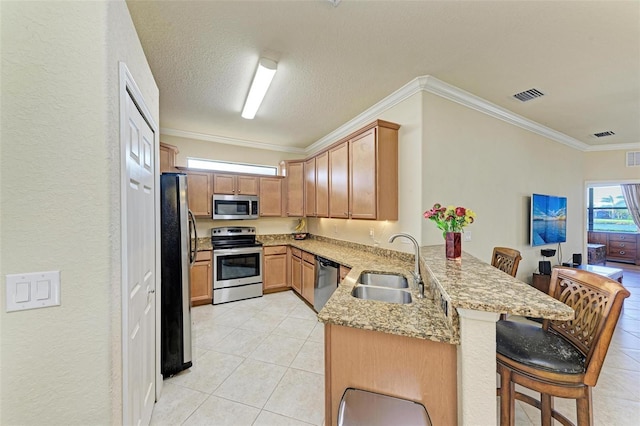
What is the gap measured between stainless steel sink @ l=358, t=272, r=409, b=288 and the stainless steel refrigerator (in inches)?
64.1

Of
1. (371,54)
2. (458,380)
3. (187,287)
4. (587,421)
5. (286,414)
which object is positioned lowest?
(286,414)

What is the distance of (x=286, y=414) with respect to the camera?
174 cm

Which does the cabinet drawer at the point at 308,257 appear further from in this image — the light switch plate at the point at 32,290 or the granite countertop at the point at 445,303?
the light switch plate at the point at 32,290

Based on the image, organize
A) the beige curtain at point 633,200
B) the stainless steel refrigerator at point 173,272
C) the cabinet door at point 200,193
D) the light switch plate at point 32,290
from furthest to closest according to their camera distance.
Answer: the beige curtain at point 633,200, the cabinet door at point 200,193, the stainless steel refrigerator at point 173,272, the light switch plate at point 32,290

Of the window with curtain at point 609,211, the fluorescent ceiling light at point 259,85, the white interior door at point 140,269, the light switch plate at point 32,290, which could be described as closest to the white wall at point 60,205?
the light switch plate at point 32,290

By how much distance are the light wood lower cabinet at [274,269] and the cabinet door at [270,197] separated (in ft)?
2.31

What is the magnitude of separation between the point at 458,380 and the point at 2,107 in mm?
2155

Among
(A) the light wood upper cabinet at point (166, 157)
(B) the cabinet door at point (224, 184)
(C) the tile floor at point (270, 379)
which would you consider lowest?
(C) the tile floor at point (270, 379)

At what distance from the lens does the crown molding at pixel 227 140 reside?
13.1ft

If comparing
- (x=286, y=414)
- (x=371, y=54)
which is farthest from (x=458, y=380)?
(x=371, y=54)

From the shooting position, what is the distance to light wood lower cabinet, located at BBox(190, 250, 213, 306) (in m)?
3.64

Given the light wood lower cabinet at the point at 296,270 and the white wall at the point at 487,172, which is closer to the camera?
the white wall at the point at 487,172

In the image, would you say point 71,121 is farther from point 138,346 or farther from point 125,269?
point 138,346

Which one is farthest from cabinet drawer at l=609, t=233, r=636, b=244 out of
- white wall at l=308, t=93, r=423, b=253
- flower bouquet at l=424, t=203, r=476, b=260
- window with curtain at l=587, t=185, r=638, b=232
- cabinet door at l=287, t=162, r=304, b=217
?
cabinet door at l=287, t=162, r=304, b=217
